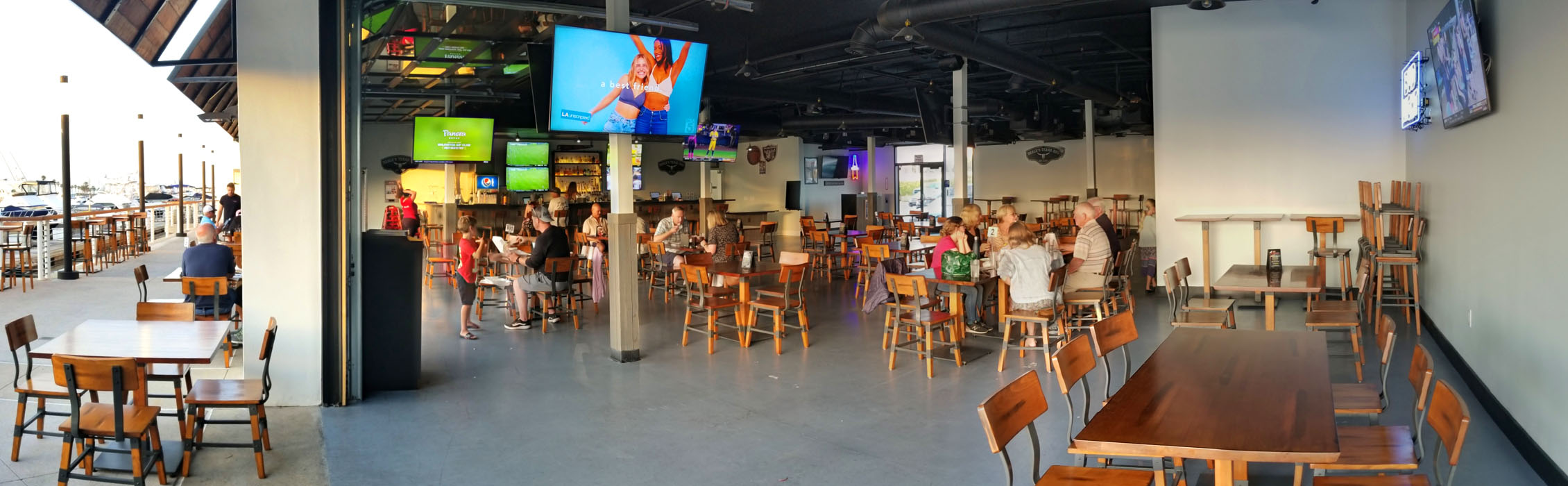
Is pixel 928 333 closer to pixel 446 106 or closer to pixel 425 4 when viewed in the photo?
pixel 425 4

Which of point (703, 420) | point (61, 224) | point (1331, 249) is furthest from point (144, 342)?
point (61, 224)

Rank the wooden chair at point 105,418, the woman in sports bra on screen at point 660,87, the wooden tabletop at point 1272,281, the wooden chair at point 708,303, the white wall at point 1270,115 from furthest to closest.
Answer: the white wall at point 1270,115, the wooden chair at point 708,303, the woman in sports bra on screen at point 660,87, the wooden tabletop at point 1272,281, the wooden chair at point 105,418

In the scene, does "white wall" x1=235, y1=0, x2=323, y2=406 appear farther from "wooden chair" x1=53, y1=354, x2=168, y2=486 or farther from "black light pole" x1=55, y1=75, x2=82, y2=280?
"black light pole" x1=55, y1=75, x2=82, y2=280

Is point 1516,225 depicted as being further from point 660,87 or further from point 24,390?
point 24,390

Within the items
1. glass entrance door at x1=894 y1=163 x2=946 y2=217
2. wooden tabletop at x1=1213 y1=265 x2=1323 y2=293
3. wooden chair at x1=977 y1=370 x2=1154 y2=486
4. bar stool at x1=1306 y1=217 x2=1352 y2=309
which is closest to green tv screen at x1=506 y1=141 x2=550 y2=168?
glass entrance door at x1=894 y1=163 x2=946 y2=217

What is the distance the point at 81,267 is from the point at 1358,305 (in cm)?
1471

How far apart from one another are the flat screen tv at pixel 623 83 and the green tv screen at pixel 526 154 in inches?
515

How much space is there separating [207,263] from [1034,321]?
5.75 m

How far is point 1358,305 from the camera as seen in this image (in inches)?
222

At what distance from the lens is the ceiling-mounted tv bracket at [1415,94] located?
6.98 meters

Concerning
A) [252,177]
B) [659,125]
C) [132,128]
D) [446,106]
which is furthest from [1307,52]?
[132,128]

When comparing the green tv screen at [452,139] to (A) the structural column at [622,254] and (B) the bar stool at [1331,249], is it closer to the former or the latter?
(A) the structural column at [622,254]

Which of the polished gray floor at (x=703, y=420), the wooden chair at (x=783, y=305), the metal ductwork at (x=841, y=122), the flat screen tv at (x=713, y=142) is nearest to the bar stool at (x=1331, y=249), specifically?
the polished gray floor at (x=703, y=420)

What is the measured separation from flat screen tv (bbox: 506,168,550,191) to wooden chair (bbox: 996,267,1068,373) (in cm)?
1369
